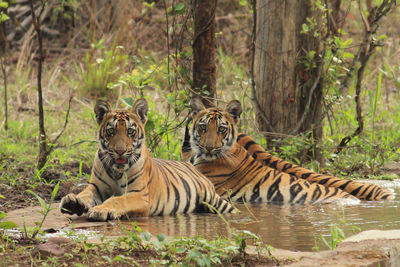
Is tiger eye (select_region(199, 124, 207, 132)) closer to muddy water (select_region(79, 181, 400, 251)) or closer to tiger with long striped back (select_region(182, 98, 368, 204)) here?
tiger with long striped back (select_region(182, 98, 368, 204))

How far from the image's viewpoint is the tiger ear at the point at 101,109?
5332 mm

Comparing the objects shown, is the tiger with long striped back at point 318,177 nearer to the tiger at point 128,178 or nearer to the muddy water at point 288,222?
the muddy water at point 288,222

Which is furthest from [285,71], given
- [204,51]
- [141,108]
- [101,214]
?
[101,214]

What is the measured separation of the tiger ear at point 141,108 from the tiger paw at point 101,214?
3.53ft

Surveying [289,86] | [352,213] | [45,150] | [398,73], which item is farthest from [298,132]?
[398,73]

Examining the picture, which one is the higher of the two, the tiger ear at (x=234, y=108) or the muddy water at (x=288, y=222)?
the tiger ear at (x=234, y=108)

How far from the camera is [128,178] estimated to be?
527cm

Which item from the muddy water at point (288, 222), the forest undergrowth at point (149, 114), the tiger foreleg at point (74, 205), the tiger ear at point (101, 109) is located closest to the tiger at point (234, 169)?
the muddy water at point (288, 222)

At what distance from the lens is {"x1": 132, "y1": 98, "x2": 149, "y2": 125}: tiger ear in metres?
5.51

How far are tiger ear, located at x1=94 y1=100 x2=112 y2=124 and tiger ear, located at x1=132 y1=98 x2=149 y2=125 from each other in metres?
0.24

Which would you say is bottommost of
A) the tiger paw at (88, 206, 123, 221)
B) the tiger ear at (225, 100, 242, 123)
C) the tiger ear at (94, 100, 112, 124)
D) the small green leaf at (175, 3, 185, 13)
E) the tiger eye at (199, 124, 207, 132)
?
the tiger paw at (88, 206, 123, 221)

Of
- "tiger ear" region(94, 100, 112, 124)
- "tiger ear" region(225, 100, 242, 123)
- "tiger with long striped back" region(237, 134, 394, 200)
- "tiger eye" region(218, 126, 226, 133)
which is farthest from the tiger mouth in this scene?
"tiger with long striped back" region(237, 134, 394, 200)

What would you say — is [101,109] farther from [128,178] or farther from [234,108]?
[234,108]

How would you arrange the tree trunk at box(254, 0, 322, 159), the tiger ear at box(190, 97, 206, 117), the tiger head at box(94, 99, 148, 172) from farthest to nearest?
the tree trunk at box(254, 0, 322, 159)
the tiger ear at box(190, 97, 206, 117)
the tiger head at box(94, 99, 148, 172)
